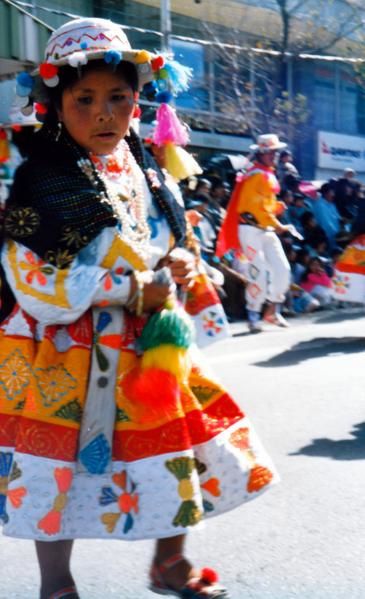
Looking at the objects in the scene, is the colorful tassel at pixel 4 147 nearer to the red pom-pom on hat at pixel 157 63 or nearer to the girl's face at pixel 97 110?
the girl's face at pixel 97 110

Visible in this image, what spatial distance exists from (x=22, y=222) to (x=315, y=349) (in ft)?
21.5

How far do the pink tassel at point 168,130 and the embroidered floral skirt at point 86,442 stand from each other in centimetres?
66

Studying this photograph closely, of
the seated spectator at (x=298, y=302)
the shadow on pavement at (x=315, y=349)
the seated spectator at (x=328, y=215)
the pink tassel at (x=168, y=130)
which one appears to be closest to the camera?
the pink tassel at (x=168, y=130)

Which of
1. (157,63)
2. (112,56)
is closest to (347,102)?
(157,63)

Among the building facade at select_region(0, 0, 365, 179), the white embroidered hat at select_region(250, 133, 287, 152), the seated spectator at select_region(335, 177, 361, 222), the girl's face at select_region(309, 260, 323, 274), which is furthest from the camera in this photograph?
the building facade at select_region(0, 0, 365, 179)

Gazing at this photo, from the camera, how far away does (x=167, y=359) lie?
2.78 m

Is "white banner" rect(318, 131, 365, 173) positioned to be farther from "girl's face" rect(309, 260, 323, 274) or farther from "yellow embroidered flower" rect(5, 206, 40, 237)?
"yellow embroidered flower" rect(5, 206, 40, 237)

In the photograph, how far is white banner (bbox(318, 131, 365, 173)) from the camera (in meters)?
24.5

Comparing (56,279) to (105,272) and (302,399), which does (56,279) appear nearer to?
(105,272)

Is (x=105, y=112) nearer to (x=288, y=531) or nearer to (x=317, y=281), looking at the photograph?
(x=288, y=531)

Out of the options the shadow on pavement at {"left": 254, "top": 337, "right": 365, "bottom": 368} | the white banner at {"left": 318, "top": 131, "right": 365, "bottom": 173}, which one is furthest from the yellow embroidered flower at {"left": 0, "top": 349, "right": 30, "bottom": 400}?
the white banner at {"left": 318, "top": 131, "right": 365, "bottom": 173}

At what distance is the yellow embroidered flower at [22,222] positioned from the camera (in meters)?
2.81

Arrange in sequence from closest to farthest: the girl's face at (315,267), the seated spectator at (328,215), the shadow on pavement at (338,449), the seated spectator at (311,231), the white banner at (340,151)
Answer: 1. the shadow on pavement at (338,449)
2. the girl's face at (315,267)
3. the seated spectator at (311,231)
4. the seated spectator at (328,215)
5. the white banner at (340,151)

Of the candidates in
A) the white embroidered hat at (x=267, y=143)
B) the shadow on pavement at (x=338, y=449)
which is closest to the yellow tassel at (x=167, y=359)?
the shadow on pavement at (x=338, y=449)
